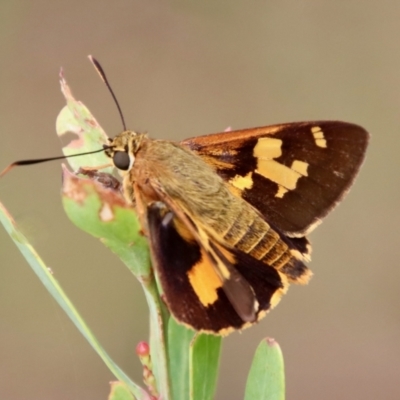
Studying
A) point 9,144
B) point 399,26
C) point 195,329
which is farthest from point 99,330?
point 399,26

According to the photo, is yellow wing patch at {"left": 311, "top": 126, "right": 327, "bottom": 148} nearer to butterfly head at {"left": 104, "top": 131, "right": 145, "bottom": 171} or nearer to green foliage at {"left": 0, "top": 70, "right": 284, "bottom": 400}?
butterfly head at {"left": 104, "top": 131, "right": 145, "bottom": 171}

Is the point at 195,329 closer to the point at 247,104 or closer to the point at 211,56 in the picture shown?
the point at 247,104

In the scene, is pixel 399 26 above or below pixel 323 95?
above

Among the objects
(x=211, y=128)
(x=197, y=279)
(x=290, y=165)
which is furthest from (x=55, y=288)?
(x=211, y=128)

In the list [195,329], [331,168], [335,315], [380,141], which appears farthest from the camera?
[380,141]

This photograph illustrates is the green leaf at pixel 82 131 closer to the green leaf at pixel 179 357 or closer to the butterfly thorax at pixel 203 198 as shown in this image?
the butterfly thorax at pixel 203 198

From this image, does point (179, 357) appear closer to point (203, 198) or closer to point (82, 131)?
point (203, 198)

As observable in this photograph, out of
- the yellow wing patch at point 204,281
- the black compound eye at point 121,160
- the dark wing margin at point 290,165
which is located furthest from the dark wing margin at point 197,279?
the dark wing margin at point 290,165

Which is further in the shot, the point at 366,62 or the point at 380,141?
the point at 366,62
